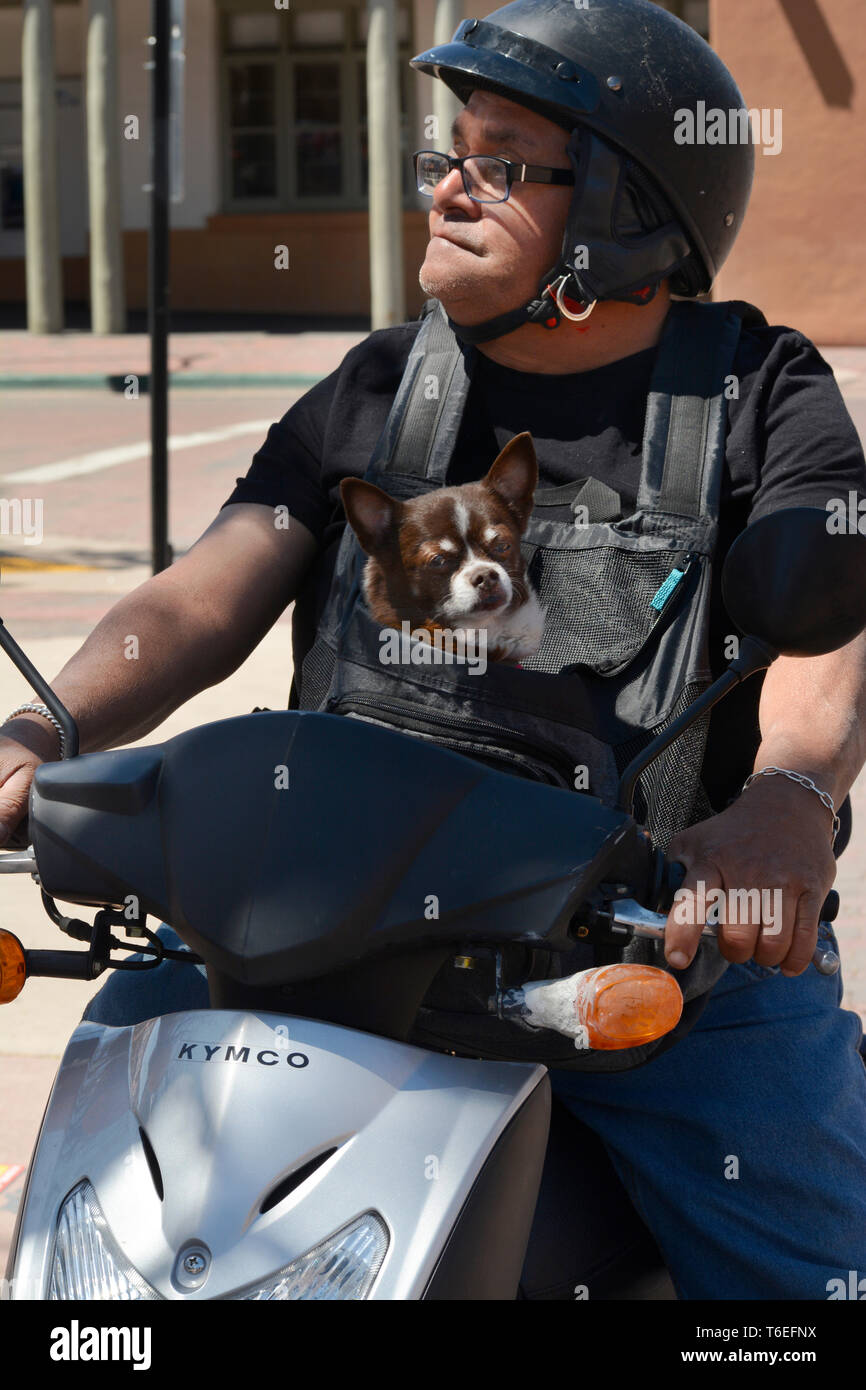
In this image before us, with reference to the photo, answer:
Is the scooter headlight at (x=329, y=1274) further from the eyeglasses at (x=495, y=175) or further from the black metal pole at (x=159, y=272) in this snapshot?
the black metal pole at (x=159, y=272)

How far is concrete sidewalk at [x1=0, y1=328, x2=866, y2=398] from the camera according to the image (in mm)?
16594

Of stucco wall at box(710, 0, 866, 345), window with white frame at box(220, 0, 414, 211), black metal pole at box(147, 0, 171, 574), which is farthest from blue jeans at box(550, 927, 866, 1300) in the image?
window with white frame at box(220, 0, 414, 211)

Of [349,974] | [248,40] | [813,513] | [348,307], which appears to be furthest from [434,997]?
[248,40]

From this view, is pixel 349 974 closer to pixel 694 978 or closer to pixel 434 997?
pixel 434 997

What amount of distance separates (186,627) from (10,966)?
69 cm

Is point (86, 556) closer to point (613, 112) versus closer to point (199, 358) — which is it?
point (613, 112)

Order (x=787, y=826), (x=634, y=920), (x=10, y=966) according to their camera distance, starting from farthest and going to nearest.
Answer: (x=787, y=826), (x=10, y=966), (x=634, y=920)

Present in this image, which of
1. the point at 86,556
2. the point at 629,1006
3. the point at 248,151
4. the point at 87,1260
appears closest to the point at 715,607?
the point at 629,1006

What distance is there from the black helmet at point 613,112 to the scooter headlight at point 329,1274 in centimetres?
128

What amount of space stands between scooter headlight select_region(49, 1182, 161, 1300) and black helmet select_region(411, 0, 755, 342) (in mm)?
1266

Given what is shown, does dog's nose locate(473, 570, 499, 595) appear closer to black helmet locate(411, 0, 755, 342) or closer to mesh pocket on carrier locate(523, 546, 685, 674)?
mesh pocket on carrier locate(523, 546, 685, 674)

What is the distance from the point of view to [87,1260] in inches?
51.0

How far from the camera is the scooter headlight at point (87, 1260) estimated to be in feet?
4.17

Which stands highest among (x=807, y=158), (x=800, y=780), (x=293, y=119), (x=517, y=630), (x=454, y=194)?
(x=293, y=119)
